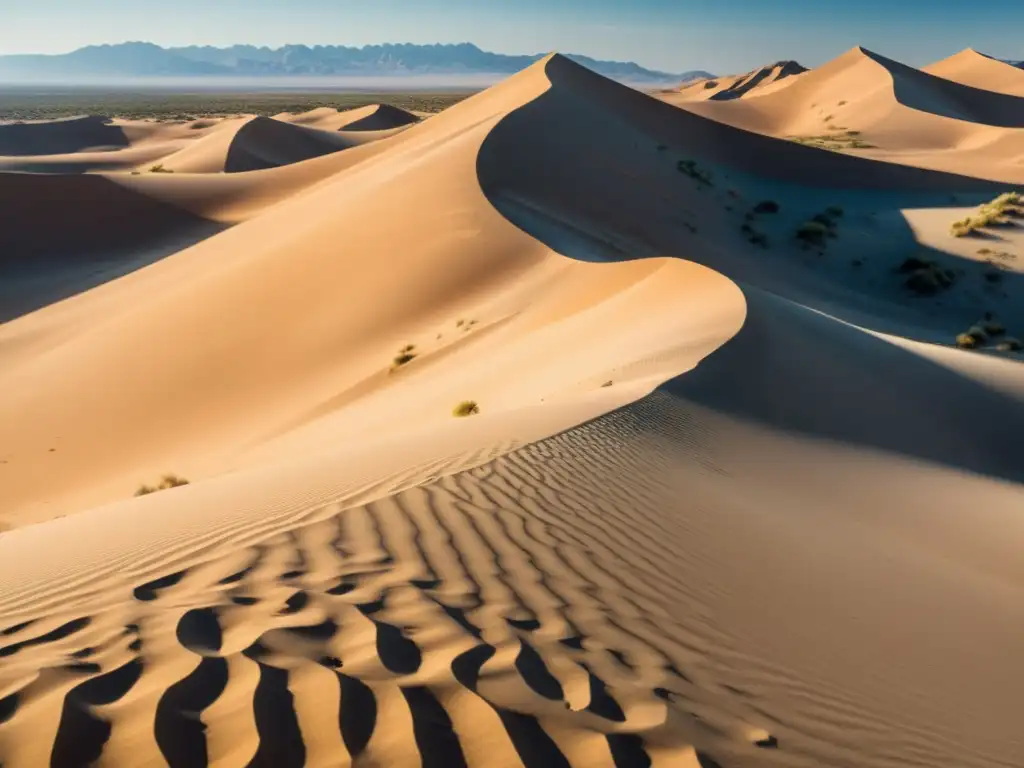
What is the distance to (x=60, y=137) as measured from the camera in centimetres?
6669

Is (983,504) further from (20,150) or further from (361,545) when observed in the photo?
(20,150)

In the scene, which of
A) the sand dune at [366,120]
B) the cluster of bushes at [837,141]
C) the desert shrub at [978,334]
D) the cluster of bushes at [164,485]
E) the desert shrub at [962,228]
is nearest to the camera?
the cluster of bushes at [164,485]

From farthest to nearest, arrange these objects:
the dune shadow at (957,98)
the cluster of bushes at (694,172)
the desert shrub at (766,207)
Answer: the dune shadow at (957,98), the cluster of bushes at (694,172), the desert shrub at (766,207)

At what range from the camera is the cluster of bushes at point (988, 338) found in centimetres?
1802

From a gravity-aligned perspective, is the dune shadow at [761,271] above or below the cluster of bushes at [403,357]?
above

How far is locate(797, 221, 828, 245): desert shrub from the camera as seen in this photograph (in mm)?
25445

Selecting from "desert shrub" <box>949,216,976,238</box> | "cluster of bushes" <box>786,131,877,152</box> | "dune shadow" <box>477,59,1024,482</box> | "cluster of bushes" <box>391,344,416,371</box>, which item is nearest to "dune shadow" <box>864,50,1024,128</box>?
"cluster of bushes" <box>786,131,877,152</box>

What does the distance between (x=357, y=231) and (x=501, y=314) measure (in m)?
6.64

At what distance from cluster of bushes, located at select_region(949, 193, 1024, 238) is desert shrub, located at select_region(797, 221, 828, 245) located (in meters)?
3.84

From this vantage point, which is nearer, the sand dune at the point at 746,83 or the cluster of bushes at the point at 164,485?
the cluster of bushes at the point at 164,485

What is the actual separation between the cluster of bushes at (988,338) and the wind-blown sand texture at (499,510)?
1.54ft

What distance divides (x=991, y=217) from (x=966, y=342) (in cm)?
1040

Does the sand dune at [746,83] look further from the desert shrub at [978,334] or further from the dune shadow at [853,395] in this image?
the dune shadow at [853,395]

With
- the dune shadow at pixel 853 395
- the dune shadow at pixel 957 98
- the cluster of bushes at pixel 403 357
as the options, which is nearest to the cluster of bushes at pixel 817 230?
the dune shadow at pixel 853 395
